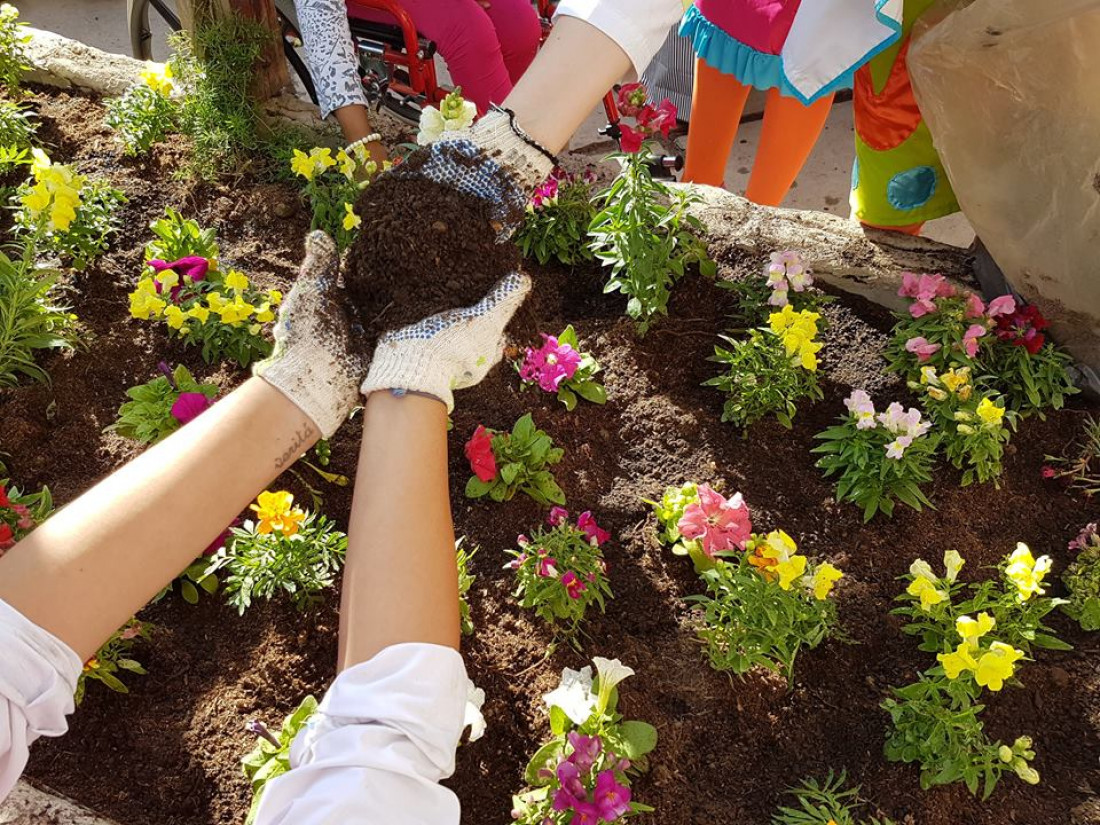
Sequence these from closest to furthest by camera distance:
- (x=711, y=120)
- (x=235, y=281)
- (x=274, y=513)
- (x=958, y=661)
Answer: (x=958, y=661)
(x=274, y=513)
(x=235, y=281)
(x=711, y=120)

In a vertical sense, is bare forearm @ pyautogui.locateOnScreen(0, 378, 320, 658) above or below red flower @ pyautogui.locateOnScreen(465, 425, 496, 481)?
above

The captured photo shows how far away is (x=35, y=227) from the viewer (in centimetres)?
200

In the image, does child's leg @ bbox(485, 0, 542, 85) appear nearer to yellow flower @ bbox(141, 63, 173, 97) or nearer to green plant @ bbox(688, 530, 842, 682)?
yellow flower @ bbox(141, 63, 173, 97)

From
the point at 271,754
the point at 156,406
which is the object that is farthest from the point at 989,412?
the point at 156,406

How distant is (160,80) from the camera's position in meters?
2.39

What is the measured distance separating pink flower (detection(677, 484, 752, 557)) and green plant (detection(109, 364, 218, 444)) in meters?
0.98

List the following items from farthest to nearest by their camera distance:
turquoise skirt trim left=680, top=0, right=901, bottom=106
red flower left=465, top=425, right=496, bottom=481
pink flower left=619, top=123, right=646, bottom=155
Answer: turquoise skirt trim left=680, top=0, right=901, bottom=106 < pink flower left=619, top=123, right=646, bottom=155 < red flower left=465, top=425, right=496, bottom=481

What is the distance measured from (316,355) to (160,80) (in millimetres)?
1542

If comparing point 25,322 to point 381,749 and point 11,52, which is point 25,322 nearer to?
point 11,52

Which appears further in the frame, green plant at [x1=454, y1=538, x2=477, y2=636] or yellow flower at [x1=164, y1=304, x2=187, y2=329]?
yellow flower at [x1=164, y1=304, x2=187, y2=329]

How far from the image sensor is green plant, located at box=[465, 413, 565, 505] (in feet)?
5.74

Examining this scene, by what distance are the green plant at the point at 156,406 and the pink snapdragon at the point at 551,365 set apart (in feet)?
2.20

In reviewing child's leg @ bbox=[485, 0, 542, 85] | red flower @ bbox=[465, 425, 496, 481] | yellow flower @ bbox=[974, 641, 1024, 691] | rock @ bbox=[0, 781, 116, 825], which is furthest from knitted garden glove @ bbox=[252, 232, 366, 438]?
child's leg @ bbox=[485, 0, 542, 85]

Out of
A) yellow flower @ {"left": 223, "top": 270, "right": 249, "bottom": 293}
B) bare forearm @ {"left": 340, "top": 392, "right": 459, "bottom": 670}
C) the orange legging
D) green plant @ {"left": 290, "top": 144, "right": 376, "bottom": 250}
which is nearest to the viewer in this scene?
bare forearm @ {"left": 340, "top": 392, "right": 459, "bottom": 670}
